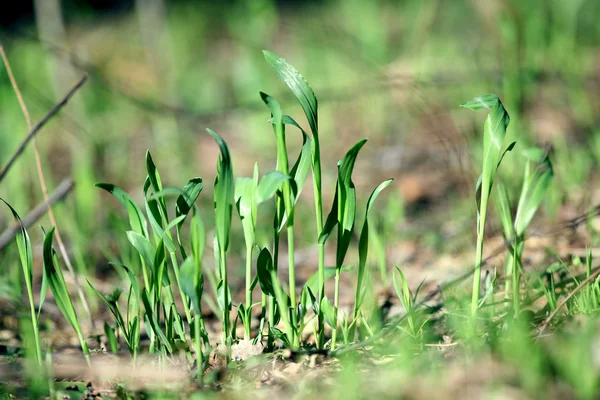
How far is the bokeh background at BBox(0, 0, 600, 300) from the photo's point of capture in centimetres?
204

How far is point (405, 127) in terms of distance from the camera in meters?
3.12

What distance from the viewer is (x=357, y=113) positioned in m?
3.45

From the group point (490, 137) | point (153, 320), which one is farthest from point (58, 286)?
point (490, 137)

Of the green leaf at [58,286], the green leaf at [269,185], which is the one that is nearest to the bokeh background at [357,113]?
the green leaf at [58,286]

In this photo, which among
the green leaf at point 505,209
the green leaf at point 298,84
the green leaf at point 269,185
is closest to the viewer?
the green leaf at point 269,185

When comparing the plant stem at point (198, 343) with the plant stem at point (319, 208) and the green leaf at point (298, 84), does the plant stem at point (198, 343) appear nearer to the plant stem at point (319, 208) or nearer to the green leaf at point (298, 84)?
the plant stem at point (319, 208)

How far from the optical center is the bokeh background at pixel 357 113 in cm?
204

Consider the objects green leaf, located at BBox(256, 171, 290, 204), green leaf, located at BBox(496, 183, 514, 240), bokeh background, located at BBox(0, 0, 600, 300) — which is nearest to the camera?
green leaf, located at BBox(256, 171, 290, 204)

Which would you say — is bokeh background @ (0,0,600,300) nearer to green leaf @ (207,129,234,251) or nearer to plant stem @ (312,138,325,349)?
plant stem @ (312,138,325,349)

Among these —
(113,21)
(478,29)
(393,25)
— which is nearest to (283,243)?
(478,29)

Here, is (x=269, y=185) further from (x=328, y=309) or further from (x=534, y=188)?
(x=534, y=188)

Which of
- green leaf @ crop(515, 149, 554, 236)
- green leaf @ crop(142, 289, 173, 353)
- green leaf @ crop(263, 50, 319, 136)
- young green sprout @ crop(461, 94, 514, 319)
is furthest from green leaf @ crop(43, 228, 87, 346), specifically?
green leaf @ crop(515, 149, 554, 236)

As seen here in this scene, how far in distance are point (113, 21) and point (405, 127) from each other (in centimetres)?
396

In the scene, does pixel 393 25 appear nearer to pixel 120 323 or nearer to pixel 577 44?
pixel 577 44
